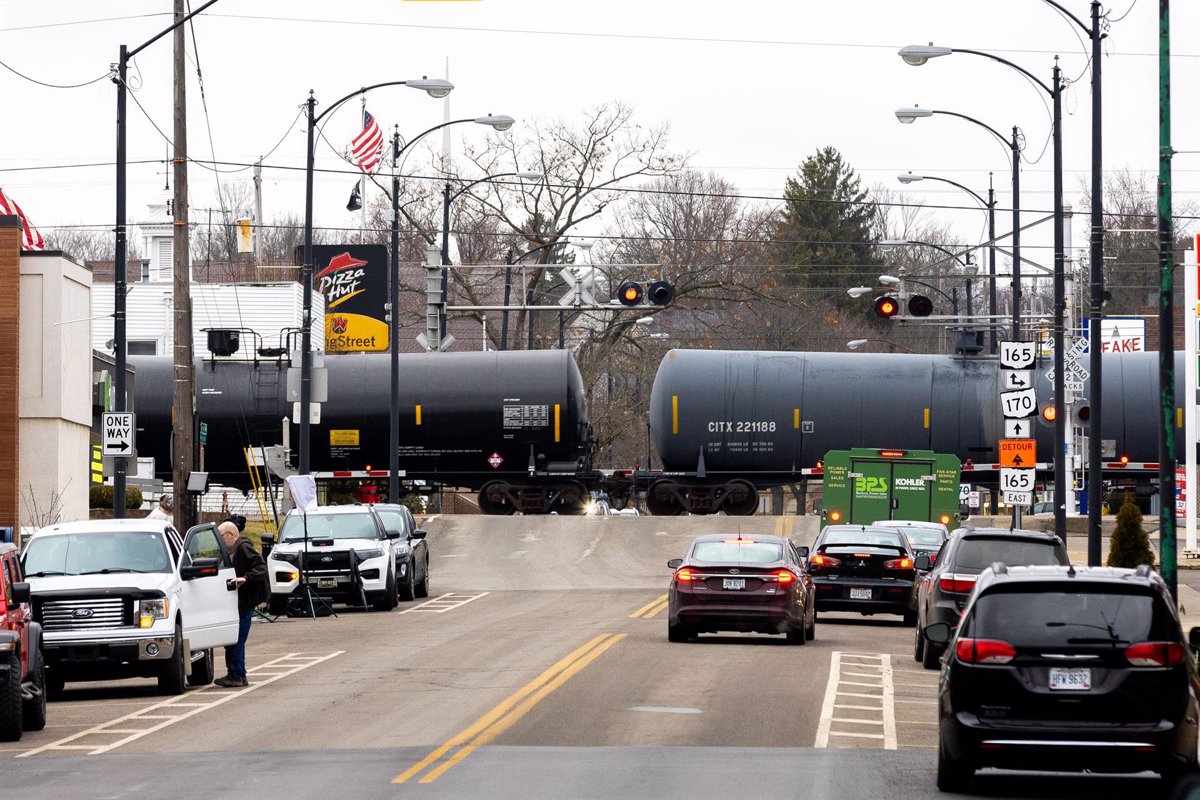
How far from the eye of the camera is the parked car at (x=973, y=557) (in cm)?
1975

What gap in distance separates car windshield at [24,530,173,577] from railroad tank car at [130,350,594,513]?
94.2 feet

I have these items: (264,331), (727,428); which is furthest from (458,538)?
(264,331)

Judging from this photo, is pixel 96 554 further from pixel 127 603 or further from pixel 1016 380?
pixel 1016 380

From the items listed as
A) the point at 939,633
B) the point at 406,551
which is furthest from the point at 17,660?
the point at 406,551

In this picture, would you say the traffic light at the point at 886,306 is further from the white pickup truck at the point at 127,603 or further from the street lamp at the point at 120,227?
the white pickup truck at the point at 127,603

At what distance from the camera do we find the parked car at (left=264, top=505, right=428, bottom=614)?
30250mm

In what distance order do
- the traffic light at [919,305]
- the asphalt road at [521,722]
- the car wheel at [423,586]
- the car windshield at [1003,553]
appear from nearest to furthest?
1. the asphalt road at [521,722]
2. the car windshield at [1003,553]
3. the car wheel at [423,586]
4. the traffic light at [919,305]

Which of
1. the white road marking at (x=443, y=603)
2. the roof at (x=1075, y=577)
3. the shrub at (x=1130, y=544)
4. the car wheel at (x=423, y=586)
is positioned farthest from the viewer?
the car wheel at (x=423, y=586)

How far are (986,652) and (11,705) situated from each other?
8.13m

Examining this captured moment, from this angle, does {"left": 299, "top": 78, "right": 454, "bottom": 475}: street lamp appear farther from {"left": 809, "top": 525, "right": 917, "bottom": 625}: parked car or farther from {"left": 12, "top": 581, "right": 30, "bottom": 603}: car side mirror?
{"left": 12, "top": 581, "right": 30, "bottom": 603}: car side mirror

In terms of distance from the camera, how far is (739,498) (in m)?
48.3

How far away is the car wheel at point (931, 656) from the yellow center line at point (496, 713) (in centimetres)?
390

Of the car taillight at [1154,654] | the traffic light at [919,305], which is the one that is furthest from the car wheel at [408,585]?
the car taillight at [1154,654]

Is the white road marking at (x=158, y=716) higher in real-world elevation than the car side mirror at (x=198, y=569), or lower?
lower
